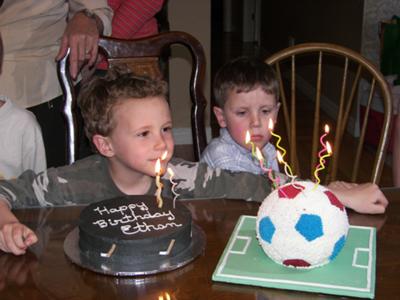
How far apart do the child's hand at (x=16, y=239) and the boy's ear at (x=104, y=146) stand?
1.31 ft

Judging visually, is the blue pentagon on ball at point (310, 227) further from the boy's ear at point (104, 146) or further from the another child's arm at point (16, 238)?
the boy's ear at point (104, 146)

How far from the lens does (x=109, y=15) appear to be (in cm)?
182

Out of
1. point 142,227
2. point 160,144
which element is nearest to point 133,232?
point 142,227

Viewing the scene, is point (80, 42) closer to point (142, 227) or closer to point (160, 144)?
point (160, 144)

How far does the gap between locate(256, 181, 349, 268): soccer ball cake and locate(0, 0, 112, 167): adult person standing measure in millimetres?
1000

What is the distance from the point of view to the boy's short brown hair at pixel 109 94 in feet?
4.58

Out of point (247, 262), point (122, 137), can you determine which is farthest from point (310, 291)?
point (122, 137)

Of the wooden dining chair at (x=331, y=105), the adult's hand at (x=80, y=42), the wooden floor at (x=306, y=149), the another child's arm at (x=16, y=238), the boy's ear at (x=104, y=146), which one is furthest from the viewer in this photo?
the wooden floor at (x=306, y=149)

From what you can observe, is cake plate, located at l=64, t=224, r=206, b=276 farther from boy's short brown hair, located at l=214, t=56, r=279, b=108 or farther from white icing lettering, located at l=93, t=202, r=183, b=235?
boy's short brown hair, located at l=214, t=56, r=279, b=108

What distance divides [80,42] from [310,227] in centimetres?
97

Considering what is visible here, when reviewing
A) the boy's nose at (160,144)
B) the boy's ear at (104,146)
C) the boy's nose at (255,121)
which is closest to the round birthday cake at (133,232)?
the boy's nose at (160,144)

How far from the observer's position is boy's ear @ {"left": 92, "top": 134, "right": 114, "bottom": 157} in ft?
4.67

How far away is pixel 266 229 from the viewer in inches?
37.2

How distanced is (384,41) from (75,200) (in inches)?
117
